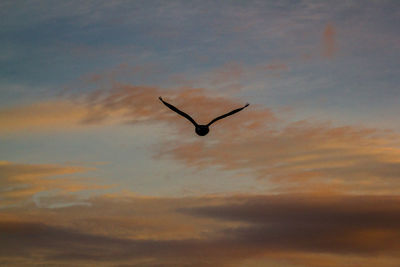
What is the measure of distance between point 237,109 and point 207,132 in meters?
4.68

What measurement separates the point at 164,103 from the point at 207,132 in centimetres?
621

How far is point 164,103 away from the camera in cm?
4069

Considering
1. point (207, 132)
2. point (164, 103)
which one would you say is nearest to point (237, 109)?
point (207, 132)

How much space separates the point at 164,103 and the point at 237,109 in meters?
8.88

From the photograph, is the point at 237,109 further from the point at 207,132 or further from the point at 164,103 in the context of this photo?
the point at 164,103

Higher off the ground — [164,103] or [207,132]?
[164,103]

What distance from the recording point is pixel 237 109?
136ft

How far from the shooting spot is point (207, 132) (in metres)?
40.7
